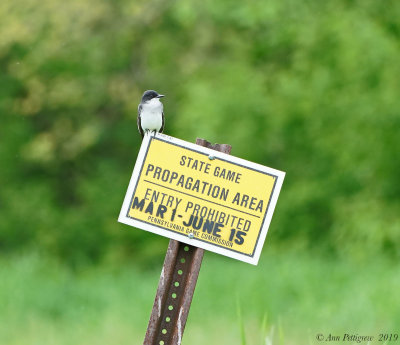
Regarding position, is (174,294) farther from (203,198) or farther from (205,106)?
(205,106)

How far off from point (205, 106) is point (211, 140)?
28.9 inches

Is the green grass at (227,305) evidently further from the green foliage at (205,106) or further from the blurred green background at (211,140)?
the green foliage at (205,106)

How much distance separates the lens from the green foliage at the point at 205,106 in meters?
11.8

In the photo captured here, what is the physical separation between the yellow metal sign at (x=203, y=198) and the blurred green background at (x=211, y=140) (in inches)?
90.1

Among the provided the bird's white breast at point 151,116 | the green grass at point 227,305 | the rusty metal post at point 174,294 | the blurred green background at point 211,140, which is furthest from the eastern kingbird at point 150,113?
the green grass at point 227,305

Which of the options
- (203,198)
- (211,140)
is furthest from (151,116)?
(211,140)

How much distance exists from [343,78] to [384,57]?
172cm

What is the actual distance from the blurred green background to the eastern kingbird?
1.40 m

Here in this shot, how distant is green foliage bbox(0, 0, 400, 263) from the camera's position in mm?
11766

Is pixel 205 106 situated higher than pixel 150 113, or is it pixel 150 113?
pixel 205 106

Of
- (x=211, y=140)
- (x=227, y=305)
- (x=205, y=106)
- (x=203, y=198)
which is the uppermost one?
(x=205, y=106)

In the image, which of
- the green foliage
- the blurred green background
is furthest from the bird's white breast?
the green foliage

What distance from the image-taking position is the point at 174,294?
292 cm

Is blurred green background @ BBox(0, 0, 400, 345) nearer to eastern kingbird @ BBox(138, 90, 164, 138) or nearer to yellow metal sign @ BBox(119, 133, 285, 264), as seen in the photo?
eastern kingbird @ BBox(138, 90, 164, 138)
